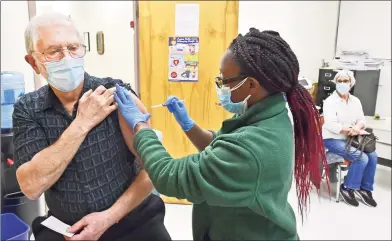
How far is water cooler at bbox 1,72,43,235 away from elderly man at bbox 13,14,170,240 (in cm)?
107

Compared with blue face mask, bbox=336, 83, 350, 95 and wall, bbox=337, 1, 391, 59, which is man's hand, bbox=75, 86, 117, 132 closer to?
blue face mask, bbox=336, 83, 350, 95

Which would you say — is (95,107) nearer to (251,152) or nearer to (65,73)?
(65,73)

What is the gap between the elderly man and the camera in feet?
3.61

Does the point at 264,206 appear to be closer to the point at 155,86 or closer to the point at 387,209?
the point at 155,86

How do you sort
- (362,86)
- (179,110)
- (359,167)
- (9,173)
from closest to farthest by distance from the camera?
(179,110) → (9,173) → (362,86) → (359,167)

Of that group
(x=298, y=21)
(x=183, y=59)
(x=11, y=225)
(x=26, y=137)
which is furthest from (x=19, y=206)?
(x=298, y=21)

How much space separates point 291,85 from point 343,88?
70.9 inches

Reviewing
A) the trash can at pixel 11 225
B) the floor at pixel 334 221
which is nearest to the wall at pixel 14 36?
the trash can at pixel 11 225

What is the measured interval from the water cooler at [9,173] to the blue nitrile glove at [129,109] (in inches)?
50.1

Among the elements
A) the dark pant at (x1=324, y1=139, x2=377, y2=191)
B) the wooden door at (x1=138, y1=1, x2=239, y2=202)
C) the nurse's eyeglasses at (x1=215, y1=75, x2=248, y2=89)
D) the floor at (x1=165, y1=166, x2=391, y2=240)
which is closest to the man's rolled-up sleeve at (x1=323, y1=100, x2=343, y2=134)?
the dark pant at (x1=324, y1=139, x2=377, y2=191)

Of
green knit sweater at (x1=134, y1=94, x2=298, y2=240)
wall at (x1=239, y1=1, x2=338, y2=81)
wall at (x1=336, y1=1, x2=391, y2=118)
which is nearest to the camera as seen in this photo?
green knit sweater at (x1=134, y1=94, x2=298, y2=240)

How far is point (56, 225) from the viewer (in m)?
1.20

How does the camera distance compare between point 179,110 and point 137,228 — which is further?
point 179,110

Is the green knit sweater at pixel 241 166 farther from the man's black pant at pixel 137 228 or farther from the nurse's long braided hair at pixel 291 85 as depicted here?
the man's black pant at pixel 137 228
